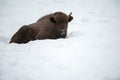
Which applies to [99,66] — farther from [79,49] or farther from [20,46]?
[20,46]

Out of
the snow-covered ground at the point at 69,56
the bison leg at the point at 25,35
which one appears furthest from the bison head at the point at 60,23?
the bison leg at the point at 25,35

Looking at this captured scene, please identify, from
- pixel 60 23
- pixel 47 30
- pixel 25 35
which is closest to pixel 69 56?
pixel 60 23

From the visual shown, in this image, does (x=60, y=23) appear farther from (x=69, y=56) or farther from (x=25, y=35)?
(x=69, y=56)

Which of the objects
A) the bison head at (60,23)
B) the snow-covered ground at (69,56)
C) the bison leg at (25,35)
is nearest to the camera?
the snow-covered ground at (69,56)

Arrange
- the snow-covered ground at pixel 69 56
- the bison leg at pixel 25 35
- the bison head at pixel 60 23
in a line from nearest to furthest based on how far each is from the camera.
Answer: the snow-covered ground at pixel 69 56 < the bison head at pixel 60 23 < the bison leg at pixel 25 35

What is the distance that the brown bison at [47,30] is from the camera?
24.7 feet

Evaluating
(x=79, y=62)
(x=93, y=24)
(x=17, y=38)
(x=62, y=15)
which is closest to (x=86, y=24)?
(x=93, y=24)

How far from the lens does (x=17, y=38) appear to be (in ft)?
25.8

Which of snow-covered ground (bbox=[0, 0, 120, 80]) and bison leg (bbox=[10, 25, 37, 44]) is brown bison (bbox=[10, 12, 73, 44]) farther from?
snow-covered ground (bbox=[0, 0, 120, 80])

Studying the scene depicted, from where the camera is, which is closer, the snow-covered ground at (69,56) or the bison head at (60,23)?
the snow-covered ground at (69,56)

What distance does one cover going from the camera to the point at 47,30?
798 cm

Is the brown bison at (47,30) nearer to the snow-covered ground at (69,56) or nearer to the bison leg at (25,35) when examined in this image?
the bison leg at (25,35)

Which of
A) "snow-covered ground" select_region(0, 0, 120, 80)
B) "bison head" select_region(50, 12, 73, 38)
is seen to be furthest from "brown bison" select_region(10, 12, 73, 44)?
"snow-covered ground" select_region(0, 0, 120, 80)

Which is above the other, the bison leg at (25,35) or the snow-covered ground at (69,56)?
the snow-covered ground at (69,56)
